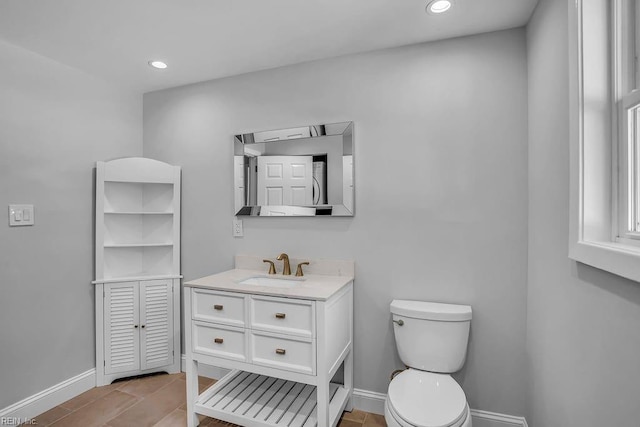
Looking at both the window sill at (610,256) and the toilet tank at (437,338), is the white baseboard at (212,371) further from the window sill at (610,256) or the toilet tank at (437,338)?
the window sill at (610,256)

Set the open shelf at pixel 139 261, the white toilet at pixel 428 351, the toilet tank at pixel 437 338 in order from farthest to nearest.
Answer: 1. the open shelf at pixel 139 261
2. the toilet tank at pixel 437 338
3. the white toilet at pixel 428 351

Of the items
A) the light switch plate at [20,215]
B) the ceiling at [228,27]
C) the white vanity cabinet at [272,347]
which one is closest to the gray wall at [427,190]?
the ceiling at [228,27]

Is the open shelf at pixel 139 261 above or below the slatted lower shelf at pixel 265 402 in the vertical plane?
above

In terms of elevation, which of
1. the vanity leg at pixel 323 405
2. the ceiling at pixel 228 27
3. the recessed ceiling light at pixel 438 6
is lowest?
the vanity leg at pixel 323 405

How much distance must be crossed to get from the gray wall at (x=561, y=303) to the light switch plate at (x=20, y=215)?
2.98 metres

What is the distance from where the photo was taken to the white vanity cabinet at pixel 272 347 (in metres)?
1.66

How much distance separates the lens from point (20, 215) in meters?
2.00

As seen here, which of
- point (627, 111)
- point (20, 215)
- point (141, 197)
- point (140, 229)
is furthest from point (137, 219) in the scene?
point (627, 111)

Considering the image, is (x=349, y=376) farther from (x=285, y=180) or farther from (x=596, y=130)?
(x=596, y=130)

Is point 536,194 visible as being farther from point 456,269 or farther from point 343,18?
point 343,18

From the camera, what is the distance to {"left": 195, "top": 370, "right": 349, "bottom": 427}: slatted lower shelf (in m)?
1.78

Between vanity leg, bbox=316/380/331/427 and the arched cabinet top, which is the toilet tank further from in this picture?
the arched cabinet top

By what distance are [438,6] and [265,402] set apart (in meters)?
2.44

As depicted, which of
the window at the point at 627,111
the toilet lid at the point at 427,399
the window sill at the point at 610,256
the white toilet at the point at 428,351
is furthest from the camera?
the white toilet at the point at 428,351
